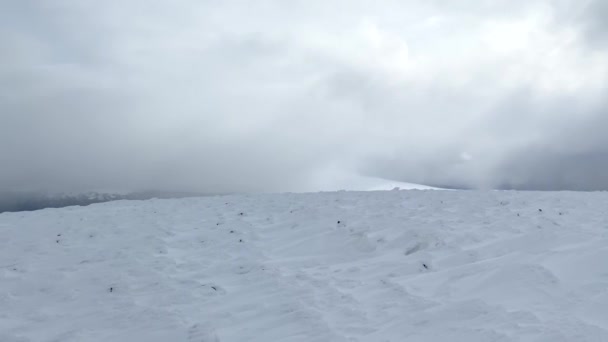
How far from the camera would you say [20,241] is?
11984mm

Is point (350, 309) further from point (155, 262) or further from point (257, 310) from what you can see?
point (155, 262)

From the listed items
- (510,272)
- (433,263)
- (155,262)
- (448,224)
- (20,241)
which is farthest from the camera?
(20,241)

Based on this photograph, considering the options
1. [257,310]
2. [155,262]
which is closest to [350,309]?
[257,310]

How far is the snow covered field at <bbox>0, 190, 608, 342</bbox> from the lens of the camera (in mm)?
6086

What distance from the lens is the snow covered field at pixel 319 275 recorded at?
609cm

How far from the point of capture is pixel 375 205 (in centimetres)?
1445

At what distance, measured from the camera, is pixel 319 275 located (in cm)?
836

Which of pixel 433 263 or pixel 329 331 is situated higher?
pixel 433 263

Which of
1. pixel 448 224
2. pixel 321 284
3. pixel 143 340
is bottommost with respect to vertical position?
pixel 143 340

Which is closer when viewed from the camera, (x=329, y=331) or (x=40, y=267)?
(x=329, y=331)

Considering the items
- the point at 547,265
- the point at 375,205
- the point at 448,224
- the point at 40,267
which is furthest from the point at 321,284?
the point at 375,205

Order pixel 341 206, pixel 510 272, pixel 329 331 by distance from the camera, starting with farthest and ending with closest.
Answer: pixel 341 206
pixel 510 272
pixel 329 331

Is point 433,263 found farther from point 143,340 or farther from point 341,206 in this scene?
point 341,206

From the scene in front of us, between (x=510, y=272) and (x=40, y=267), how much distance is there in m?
8.74
